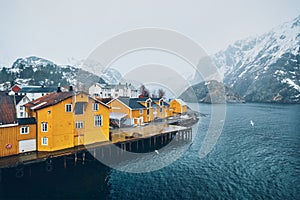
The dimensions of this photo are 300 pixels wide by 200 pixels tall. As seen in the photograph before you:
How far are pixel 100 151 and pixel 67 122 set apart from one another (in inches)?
246

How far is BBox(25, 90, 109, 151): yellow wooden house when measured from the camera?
28.7 meters

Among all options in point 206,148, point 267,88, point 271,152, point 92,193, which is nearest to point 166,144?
point 206,148

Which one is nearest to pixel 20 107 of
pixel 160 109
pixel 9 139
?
pixel 9 139

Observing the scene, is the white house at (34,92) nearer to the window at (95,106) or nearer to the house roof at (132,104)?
the house roof at (132,104)

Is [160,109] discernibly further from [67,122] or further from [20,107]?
[20,107]

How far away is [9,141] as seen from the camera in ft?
86.6

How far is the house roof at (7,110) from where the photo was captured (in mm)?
27172

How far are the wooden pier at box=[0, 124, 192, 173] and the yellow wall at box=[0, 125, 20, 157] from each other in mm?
851

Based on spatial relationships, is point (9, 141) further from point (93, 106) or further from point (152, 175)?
point (152, 175)

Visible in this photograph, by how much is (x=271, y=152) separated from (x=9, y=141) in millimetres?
40683

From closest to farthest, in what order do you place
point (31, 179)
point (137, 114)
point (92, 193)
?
1. point (92, 193)
2. point (31, 179)
3. point (137, 114)

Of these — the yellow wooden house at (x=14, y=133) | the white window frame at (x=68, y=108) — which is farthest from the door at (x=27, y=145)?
the white window frame at (x=68, y=108)

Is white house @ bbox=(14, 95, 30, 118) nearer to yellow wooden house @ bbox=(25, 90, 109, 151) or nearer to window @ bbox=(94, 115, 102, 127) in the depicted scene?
yellow wooden house @ bbox=(25, 90, 109, 151)

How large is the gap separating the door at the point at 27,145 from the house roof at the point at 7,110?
2.89m
